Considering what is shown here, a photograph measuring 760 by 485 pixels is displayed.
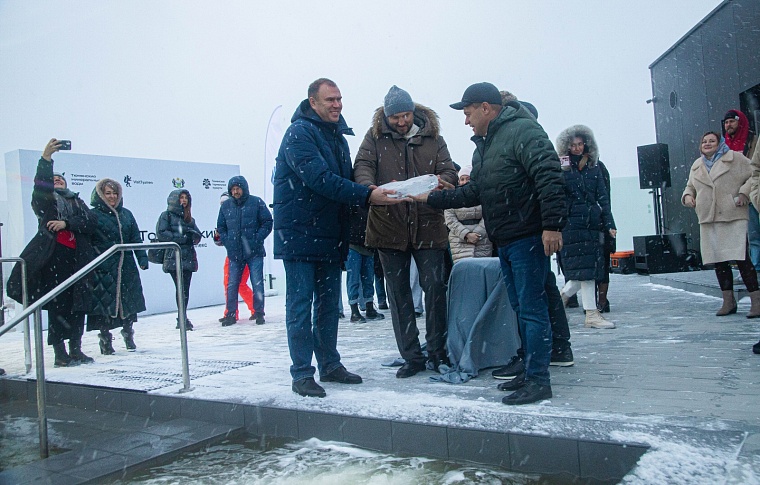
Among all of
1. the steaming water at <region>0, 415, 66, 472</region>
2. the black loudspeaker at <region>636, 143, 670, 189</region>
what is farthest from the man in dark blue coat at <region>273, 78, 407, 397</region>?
the black loudspeaker at <region>636, 143, 670, 189</region>

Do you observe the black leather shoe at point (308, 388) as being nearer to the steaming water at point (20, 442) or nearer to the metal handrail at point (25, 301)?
the steaming water at point (20, 442)

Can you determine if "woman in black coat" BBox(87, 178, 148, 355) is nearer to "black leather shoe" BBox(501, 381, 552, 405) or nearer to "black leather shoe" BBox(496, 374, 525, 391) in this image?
"black leather shoe" BBox(496, 374, 525, 391)

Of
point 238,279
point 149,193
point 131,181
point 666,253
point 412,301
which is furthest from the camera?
point 666,253

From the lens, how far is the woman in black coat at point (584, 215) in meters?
5.53

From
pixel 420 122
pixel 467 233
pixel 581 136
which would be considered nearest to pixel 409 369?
pixel 420 122

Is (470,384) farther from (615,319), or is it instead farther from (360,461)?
(615,319)

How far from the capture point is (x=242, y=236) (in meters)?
8.07

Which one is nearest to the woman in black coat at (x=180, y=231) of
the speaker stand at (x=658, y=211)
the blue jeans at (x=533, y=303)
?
the blue jeans at (x=533, y=303)

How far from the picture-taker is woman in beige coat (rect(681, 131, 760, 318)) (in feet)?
17.6

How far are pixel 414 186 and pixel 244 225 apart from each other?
478 centimetres

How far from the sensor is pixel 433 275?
394 cm

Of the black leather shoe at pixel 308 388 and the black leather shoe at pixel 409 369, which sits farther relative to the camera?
the black leather shoe at pixel 409 369

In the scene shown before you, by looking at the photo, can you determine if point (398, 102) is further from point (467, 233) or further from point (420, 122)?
point (467, 233)

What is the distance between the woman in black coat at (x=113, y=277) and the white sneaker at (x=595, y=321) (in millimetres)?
4264
